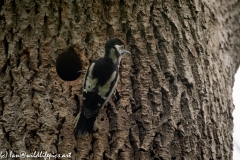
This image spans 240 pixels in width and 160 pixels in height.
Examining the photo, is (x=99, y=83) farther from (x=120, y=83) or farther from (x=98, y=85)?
(x=120, y=83)

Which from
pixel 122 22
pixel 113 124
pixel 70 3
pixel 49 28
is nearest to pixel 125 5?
pixel 122 22

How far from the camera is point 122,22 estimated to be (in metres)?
3.42

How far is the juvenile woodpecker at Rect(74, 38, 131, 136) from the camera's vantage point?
10.2 ft

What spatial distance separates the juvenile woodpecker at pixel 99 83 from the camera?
3.11 meters

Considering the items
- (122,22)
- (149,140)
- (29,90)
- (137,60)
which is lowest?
(149,140)

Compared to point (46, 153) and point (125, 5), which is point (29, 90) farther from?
point (125, 5)

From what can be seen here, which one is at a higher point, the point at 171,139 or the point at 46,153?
the point at 171,139

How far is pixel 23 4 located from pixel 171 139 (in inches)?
72.5

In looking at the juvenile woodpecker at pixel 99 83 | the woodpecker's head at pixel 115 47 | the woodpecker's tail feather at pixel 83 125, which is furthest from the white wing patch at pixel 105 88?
the woodpecker's tail feather at pixel 83 125

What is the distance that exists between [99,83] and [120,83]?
236 millimetres

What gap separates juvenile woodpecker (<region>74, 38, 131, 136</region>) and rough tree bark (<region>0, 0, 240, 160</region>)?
7 cm

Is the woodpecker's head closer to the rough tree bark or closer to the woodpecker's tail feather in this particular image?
the rough tree bark

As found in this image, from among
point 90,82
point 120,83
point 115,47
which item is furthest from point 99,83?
point 115,47

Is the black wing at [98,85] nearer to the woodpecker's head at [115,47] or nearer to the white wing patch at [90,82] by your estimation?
the white wing patch at [90,82]
